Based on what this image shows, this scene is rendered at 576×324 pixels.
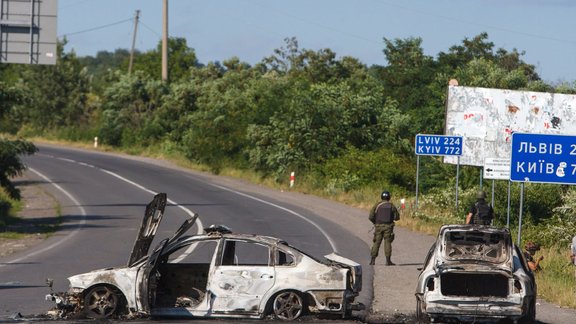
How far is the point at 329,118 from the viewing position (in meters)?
50.1

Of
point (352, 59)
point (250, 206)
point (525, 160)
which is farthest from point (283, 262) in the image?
point (352, 59)

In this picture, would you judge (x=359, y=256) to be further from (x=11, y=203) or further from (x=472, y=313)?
(x=11, y=203)

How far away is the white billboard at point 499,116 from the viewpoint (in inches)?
1483

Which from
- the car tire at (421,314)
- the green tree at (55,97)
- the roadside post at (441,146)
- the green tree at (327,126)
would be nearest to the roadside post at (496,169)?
the roadside post at (441,146)

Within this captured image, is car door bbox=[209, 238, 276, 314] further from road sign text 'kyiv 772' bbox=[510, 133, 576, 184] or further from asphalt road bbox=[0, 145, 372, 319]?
road sign text 'kyiv 772' bbox=[510, 133, 576, 184]

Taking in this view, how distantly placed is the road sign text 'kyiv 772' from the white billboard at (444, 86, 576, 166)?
18.1m

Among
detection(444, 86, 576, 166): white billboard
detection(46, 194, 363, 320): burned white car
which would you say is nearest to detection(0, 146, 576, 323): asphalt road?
detection(46, 194, 363, 320): burned white car

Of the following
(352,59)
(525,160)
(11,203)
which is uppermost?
(352,59)

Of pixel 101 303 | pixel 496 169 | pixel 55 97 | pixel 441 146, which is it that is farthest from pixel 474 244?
pixel 55 97

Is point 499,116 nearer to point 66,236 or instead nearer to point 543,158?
point 66,236

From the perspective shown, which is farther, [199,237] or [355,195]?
[355,195]

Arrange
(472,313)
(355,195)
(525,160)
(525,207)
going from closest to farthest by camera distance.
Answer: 1. (472,313)
2. (525,160)
3. (525,207)
4. (355,195)

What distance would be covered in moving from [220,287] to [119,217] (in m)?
21.2

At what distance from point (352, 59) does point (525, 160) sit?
60.1 meters
